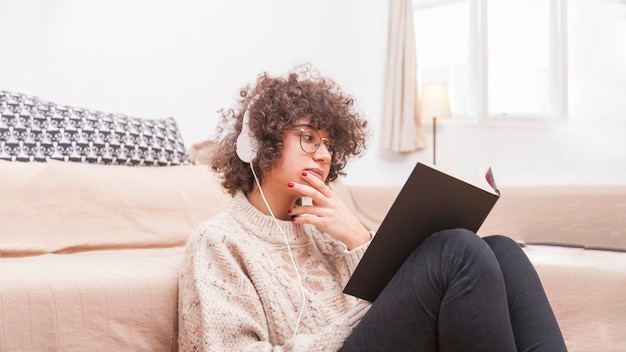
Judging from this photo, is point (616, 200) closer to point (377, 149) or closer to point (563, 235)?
point (563, 235)

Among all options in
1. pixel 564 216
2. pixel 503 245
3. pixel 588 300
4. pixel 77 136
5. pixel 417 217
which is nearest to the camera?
pixel 417 217

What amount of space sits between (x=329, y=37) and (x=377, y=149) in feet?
2.58

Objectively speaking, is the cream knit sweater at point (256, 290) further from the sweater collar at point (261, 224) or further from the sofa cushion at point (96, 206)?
the sofa cushion at point (96, 206)

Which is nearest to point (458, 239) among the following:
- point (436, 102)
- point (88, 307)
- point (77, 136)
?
point (88, 307)

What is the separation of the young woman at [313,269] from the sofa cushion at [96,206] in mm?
501

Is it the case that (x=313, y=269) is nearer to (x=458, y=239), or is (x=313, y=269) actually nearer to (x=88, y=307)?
(x=458, y=239)

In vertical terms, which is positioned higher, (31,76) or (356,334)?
(31,76)

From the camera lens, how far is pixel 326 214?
1.26 meters

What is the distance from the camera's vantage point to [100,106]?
238 centimetres

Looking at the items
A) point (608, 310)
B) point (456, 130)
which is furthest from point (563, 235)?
point (456, 130)

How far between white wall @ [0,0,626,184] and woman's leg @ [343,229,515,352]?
1.71 metres

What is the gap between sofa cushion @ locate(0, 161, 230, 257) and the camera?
65.6 inches

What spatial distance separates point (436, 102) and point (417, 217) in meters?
2.55

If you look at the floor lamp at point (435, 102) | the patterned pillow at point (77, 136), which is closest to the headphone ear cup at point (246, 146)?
the patterned pillow at point (77, 136)
